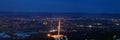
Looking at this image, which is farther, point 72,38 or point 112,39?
point 72,38

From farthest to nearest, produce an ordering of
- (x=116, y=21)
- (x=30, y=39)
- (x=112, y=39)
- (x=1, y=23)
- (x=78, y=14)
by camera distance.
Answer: (x=78, y=14) < (x=116, y=21) < (x=1, y=23) < (x=30, y=39) < (x=112, y=39)

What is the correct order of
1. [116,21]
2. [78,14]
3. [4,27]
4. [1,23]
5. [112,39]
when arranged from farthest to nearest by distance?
[78,14]
[116,21]
[1,23]
[4,27]
[112,39]

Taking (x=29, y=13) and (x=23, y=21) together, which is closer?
(x=23, y=21)

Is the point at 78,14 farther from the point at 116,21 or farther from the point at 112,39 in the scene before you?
the point at 112,39

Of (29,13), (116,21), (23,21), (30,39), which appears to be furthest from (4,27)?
(29,13)

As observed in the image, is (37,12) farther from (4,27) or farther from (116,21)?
(4,27)

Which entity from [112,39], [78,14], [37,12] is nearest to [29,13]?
[37,12]

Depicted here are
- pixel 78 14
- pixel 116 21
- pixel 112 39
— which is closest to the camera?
pixel 112 39

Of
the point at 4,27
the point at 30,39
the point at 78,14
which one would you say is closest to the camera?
the point at 30,39
